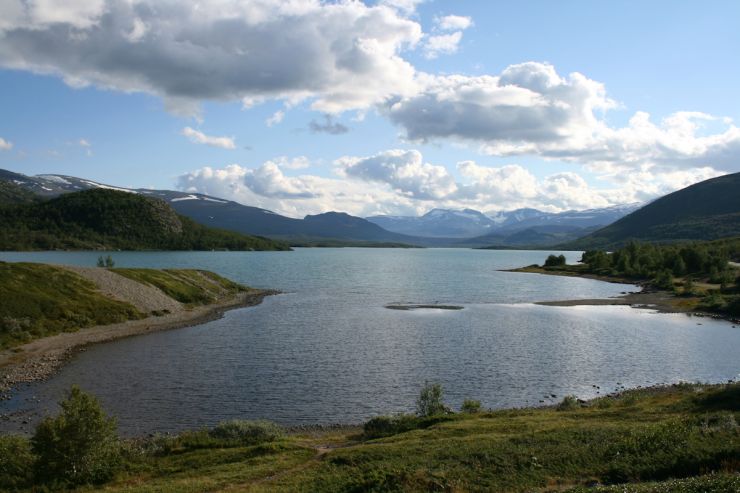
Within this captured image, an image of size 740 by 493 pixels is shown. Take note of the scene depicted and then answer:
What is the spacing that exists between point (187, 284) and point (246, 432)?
98.1 meters

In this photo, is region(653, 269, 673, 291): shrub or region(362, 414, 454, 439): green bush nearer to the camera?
region(362, 414, 454, 439): green bush

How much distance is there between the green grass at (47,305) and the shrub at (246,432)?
47.4 metres

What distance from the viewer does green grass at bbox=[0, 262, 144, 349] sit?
75.1 metres

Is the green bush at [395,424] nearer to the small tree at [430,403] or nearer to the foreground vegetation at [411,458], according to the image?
the foreground vegetation at [411,458]

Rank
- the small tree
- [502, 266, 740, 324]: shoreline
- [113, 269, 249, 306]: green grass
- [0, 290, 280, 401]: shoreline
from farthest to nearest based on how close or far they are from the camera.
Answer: [502, 266, 740, 324]: shoreline < [113, 269, 249, 306]: green grass < [0, 290, 280, 401]: shoreline < the small tree

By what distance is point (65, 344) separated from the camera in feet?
240

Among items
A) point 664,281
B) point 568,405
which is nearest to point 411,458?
point 568,405

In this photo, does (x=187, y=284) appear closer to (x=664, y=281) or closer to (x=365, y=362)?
(x=365, y=362)

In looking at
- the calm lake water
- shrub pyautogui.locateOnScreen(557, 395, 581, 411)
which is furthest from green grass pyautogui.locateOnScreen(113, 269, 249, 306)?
shrub pyautogui.locateOnScreen(557, 395, 581, 411)

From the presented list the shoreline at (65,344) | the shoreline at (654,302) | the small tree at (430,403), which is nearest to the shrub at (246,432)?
the small tree at (430,403)

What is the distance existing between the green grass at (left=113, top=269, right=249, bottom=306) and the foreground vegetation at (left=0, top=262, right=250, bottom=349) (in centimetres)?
49

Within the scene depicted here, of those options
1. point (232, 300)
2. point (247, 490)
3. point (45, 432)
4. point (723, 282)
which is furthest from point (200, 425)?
point (723, 282)

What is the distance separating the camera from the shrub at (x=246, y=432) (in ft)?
119

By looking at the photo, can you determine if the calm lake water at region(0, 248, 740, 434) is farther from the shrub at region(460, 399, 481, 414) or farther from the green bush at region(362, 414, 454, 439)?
the green bush at region(362, 414, 454, 439)
